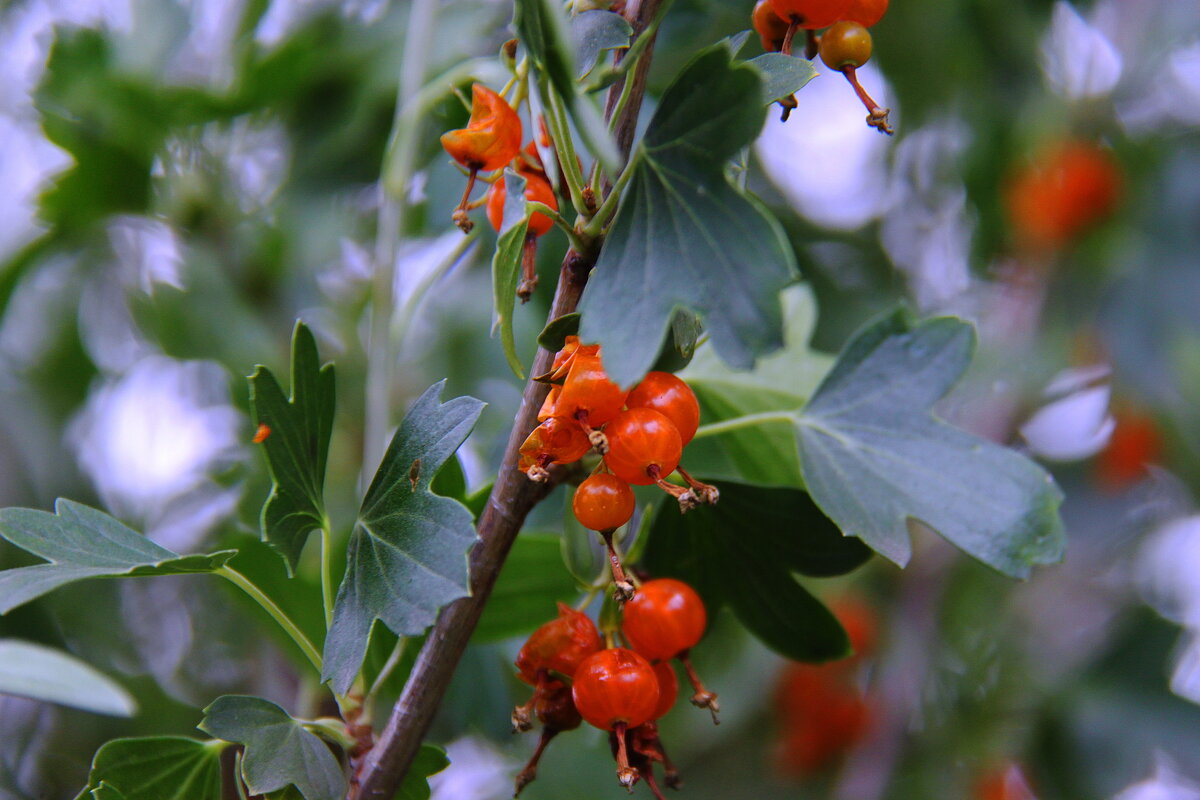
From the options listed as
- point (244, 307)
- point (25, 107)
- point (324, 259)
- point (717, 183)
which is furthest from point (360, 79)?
point (717, 183)

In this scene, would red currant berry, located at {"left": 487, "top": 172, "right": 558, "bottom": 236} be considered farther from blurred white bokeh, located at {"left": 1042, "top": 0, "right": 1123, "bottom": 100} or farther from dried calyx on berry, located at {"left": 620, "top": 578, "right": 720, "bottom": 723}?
blurred white bokeh, located at {"left": 1042, "top": 0, "right": 1123, "bottom": 100}

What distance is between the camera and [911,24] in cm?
146

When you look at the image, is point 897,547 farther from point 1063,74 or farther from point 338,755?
point 1063,74

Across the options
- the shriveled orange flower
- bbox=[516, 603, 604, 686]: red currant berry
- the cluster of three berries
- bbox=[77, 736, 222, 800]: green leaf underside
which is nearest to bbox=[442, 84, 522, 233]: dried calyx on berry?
the shriveled orange flower

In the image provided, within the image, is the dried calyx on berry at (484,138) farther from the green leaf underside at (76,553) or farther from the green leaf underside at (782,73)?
the green leaf underside at (76,553)

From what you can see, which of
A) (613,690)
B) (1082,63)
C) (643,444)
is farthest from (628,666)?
(1082,63)

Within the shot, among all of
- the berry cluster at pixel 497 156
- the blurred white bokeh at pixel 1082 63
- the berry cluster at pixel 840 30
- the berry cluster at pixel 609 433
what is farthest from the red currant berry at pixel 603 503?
the blurred white bokeh at pixel 1082 63

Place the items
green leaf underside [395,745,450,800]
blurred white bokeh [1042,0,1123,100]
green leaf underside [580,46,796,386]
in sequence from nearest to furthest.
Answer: green leaf underside [580,46,796,386]
green leaf underside [395,745,450,800]
blurred white bokeh [1042,0,1123,100]

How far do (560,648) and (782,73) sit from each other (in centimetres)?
36

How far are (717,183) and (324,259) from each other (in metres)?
0.94

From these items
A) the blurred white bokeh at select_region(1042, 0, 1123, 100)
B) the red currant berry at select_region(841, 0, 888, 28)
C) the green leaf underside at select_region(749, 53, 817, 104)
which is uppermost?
the red currant berry at select_region(841, 0, 888, 28)

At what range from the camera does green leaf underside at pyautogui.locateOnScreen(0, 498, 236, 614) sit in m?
0.51

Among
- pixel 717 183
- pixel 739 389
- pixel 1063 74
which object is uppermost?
pixel 717 183

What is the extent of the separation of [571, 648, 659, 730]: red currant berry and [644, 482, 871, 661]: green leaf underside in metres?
0.13
